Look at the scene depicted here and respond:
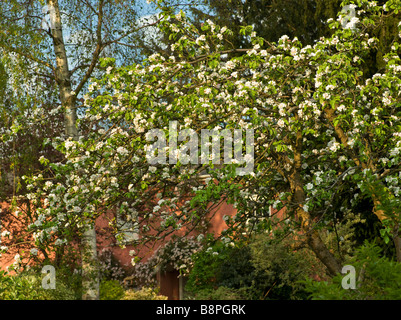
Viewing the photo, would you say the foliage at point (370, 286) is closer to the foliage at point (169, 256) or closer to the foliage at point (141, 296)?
the foliage at point (141, 296)

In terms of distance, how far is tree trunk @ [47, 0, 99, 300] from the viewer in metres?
10.2

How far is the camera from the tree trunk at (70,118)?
10.2 meters

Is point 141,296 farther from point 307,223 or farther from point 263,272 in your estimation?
point 307,223

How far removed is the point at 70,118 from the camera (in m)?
10.5

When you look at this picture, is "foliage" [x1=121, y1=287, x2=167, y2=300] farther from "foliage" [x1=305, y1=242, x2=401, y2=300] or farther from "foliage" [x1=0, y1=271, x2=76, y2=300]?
"foliage" [x1=305, y1=242, x2=401, y2=300]

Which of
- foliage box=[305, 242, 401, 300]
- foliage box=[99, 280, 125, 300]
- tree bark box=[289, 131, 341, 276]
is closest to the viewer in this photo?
foliage box=[305, 242, 401, 300]

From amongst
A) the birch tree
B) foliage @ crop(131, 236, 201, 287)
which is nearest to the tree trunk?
the birch tree

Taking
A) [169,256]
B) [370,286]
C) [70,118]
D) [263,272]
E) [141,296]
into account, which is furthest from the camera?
[169,256]

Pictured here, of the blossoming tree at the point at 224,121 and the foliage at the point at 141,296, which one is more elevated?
the blossoming tree at the point at 224,121

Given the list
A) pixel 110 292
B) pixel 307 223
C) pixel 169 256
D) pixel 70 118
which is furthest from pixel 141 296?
pixel 307 223

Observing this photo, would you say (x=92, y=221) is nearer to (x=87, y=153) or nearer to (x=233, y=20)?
(x=87, y=153)

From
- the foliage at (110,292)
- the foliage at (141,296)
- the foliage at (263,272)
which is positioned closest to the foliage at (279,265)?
the foliage at (263,272)
